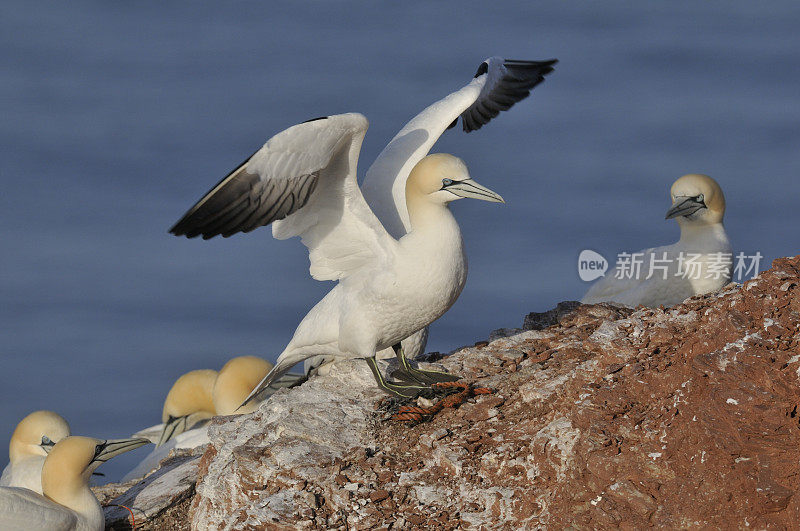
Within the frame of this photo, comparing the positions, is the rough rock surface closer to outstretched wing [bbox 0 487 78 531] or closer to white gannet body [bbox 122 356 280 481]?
outstretched wing [bbox 0 487 78 531]

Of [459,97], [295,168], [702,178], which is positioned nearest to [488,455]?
[295,168]

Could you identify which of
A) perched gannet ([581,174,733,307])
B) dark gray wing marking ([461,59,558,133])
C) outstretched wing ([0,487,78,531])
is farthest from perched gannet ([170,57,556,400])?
perched gannet ([581,174,733,307])

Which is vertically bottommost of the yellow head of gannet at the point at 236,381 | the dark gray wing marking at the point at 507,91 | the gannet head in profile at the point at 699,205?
the yellow head of gannet at the point at 236,381

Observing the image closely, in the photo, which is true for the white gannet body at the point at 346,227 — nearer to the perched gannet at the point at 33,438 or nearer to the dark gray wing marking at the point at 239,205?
the dark gray wing marking at the point at 239,205

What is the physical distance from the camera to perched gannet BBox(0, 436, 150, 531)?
6566mm

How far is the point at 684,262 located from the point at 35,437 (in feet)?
17.0

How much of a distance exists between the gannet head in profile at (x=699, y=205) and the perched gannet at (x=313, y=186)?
7.88 feet

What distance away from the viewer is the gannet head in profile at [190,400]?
10859mm

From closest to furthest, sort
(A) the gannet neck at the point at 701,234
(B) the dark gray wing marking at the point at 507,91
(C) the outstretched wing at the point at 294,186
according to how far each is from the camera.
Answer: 1. (C) the outstretched wing at the point at 294,186
2. (B) the dark gray wing marking at the point at 507,91
3. (A) the gannet neck at the point at 701,234

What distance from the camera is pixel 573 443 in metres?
5.07

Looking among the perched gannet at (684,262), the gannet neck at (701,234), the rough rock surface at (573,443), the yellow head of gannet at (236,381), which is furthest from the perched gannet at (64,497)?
the gannet neck at (701,234)

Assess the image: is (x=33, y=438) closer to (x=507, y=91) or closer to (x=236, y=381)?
(x=236, y=381)

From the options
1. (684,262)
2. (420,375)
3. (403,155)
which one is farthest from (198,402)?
(420,375)

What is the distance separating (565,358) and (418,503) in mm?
1400
